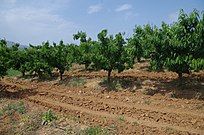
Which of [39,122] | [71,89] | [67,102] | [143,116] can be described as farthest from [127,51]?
[39,122]

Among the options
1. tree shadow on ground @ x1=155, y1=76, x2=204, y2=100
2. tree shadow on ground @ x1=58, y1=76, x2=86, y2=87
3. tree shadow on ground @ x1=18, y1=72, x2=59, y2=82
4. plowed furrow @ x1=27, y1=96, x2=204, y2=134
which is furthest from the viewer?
tree shadow on ground @ x1=18, y1=72, x2=59, y2=82

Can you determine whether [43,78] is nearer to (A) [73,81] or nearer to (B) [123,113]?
(A) [73,81]

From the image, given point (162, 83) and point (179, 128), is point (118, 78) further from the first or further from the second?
point (179, 128)

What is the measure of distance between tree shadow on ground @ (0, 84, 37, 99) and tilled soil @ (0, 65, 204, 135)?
61 millimetres

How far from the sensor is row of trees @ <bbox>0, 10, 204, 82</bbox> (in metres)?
24.1

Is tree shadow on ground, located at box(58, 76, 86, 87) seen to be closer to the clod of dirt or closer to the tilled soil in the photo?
the tilled soil

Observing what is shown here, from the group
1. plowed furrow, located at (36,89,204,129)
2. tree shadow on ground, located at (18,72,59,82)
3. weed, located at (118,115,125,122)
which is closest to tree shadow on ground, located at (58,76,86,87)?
tree shadow on ground, located at (18,72,59,82)

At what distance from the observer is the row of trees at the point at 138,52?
24078 millimetres

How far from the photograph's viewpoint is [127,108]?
2177 cm

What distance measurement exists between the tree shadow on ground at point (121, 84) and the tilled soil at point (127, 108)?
783 millimetres

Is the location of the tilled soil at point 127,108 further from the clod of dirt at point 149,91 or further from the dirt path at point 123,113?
the clod of dirt at point 149,91

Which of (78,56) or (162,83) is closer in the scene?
(162,83)

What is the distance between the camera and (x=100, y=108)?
22.0 m

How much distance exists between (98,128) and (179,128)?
13.8 ft
